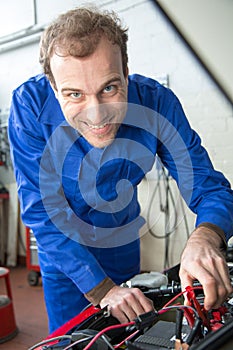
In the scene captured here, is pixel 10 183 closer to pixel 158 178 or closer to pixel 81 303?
pixel 158 178

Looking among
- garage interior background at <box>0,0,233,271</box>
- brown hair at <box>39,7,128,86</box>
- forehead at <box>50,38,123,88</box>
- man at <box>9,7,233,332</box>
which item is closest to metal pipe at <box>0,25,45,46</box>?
garage interior background at <box>0,0,233,271</box>

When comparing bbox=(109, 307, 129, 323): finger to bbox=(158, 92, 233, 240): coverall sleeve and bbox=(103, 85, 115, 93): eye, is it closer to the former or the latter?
bbox=(158, 92, 233, 240): coverall sleeve

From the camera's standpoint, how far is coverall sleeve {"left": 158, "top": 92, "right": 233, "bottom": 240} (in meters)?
0.98

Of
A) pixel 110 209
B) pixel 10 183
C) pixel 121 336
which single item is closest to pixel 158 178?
pixel 10 183

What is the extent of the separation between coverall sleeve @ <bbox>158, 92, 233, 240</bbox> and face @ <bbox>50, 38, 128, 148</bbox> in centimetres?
17

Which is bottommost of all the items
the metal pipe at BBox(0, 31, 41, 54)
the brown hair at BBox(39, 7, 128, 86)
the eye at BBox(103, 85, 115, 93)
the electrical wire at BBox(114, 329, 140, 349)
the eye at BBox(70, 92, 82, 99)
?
the electrical wire at BBox(114, 329, 140, 349)

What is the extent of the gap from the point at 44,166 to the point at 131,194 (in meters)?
0.29

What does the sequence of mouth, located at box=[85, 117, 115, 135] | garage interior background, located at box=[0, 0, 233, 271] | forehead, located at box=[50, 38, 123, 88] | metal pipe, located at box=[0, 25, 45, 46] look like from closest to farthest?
1. forehead, located at box=[50, 38, 123, 88]
2. mouth, located at box=[85, 117, 115, 135]
3. garage interior background, located at box=[0, 0, 233, 271]
4. metal pipe, located at box=[0, 25, 45, 46]

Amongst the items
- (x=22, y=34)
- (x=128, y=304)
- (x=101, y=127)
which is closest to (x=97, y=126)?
(x=101, y=127)

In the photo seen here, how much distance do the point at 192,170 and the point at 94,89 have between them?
36 centimetres

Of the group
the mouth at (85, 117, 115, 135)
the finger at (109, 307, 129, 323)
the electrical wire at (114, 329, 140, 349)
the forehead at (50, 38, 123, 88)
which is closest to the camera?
the electrical wire at (114, 329, 140, 349)

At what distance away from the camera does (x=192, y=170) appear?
1058mm

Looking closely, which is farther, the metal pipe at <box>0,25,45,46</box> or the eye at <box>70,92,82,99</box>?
the metal pipe at <box>0,25,45,46</box>

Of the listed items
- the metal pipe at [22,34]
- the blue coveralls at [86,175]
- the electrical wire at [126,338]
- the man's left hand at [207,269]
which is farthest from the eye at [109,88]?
the metal pipe at [22,34]
